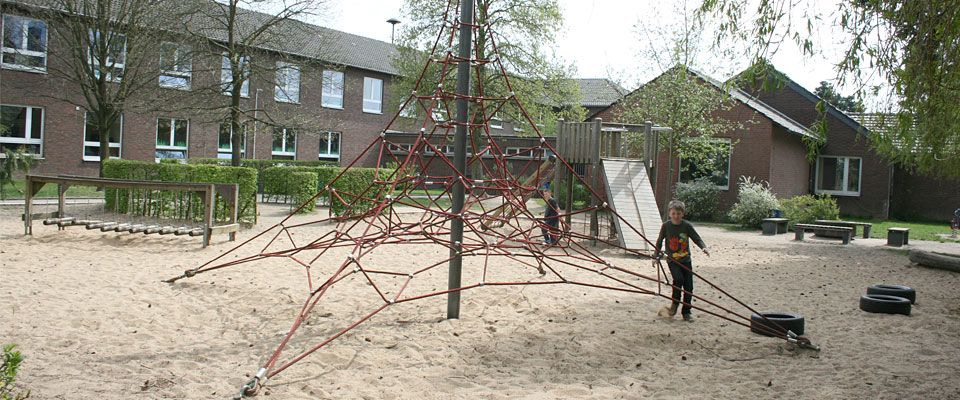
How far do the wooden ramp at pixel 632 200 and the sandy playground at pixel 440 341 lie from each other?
269cm

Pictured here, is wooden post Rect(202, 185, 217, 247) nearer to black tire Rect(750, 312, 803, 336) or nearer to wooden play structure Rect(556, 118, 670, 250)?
wooden play structure Rect(556, 118, 670, 250)

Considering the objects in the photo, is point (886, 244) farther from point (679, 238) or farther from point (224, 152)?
point (224, 152)

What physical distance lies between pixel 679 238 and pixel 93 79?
1717cm

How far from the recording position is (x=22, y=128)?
21219 mm

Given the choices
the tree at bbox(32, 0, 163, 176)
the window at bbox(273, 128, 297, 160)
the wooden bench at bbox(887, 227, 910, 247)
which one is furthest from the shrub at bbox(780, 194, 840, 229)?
the window at bbox(273, 128, 297, 160)

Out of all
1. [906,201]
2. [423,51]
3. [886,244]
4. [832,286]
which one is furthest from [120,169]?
[906,201]

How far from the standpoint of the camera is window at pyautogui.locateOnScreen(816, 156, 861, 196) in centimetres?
2333

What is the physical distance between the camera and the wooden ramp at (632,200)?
11227mm

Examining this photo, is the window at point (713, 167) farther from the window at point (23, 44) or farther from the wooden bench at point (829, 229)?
the window at point (23, 44)

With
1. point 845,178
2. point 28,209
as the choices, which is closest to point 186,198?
point 28,209

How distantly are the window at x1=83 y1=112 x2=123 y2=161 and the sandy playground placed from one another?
16076 mm

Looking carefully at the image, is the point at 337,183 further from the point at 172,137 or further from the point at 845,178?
the point at 845,178

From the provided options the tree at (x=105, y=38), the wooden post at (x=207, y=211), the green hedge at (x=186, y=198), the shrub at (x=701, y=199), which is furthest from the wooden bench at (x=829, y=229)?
the tree at (x=105, y=38)

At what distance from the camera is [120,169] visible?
47.2ft
